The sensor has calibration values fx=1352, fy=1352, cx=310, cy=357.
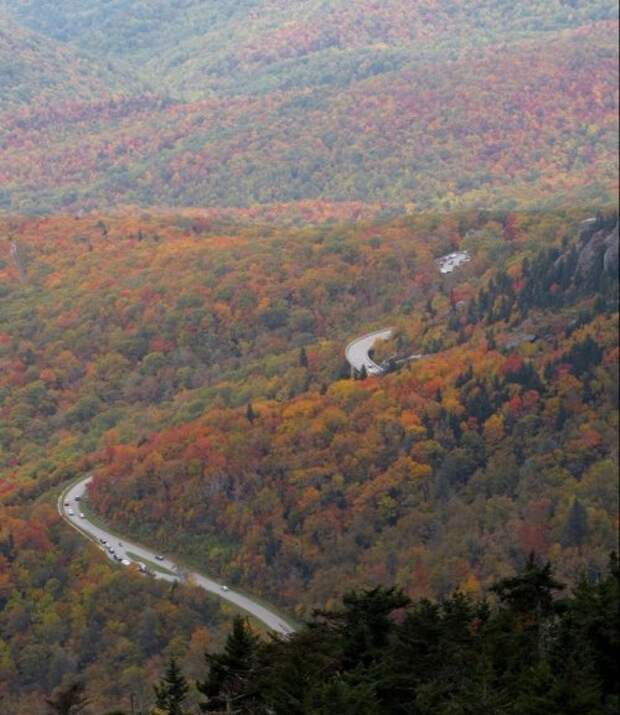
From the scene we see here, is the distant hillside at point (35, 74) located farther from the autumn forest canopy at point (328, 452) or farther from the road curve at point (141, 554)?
the road curve at point (141, 554)

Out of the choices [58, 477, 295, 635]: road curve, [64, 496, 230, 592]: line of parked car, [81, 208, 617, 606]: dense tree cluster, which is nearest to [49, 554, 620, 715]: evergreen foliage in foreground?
[81, 208, 617, 606]: dense tree cluster

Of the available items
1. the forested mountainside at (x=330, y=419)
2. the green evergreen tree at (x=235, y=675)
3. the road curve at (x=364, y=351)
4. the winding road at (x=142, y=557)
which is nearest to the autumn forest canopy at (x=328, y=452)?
the green evergreen tree at (x=235, y=675)

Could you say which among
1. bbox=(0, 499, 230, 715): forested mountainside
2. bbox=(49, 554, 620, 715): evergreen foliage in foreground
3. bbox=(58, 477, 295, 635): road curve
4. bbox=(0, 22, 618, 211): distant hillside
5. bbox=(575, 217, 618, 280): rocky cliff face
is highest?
bbox=(49, 554, 620, 715): evergreen foliage in foreground

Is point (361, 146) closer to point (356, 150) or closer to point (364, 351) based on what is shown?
point (356, 150)

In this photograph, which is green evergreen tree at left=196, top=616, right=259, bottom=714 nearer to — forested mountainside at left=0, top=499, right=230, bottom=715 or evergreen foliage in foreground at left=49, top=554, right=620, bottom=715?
evergreen foliage in foreground at left=49, top=554, right=620, bottom=715

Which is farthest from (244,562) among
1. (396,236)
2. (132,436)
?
(396,236)
